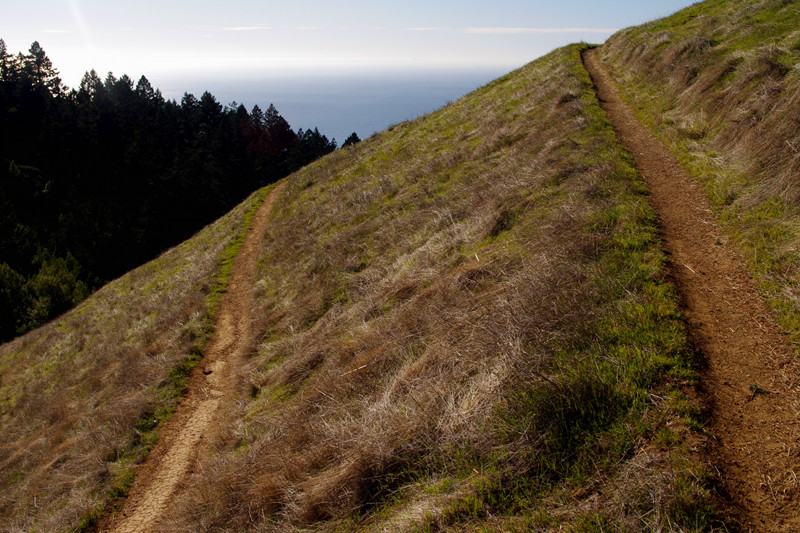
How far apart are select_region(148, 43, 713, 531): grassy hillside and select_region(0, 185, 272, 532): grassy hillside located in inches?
96.9

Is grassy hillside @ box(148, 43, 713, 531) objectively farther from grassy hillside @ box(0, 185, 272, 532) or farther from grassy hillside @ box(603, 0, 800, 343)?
grassy hillside @ box(0, 185, 272, 532)

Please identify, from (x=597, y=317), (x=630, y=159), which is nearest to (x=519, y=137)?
(x=630, y=159)

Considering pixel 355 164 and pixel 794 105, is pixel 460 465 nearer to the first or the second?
pixel 794 105

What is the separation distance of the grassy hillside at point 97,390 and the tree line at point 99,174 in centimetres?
2472

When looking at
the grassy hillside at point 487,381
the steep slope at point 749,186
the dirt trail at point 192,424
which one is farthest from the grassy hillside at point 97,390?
the steep slope at point 749,186

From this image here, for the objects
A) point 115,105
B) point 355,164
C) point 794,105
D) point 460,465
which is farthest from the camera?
point 115,105

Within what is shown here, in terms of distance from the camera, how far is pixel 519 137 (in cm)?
1521

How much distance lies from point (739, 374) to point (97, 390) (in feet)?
49.7

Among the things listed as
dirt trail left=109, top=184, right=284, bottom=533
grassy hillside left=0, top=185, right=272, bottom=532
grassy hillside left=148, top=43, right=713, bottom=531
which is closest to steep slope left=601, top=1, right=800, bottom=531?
grassy hillside left=148, top=43, right=713, bottom=531

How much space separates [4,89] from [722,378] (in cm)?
8965

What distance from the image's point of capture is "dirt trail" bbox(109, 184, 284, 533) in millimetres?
7547

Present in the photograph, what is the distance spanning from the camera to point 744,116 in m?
9.72

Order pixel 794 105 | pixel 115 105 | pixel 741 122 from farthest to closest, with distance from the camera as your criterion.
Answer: pixel 115 105 → pixel 741 122 → pixel 794 105

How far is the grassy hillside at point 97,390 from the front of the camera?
28.0ft
